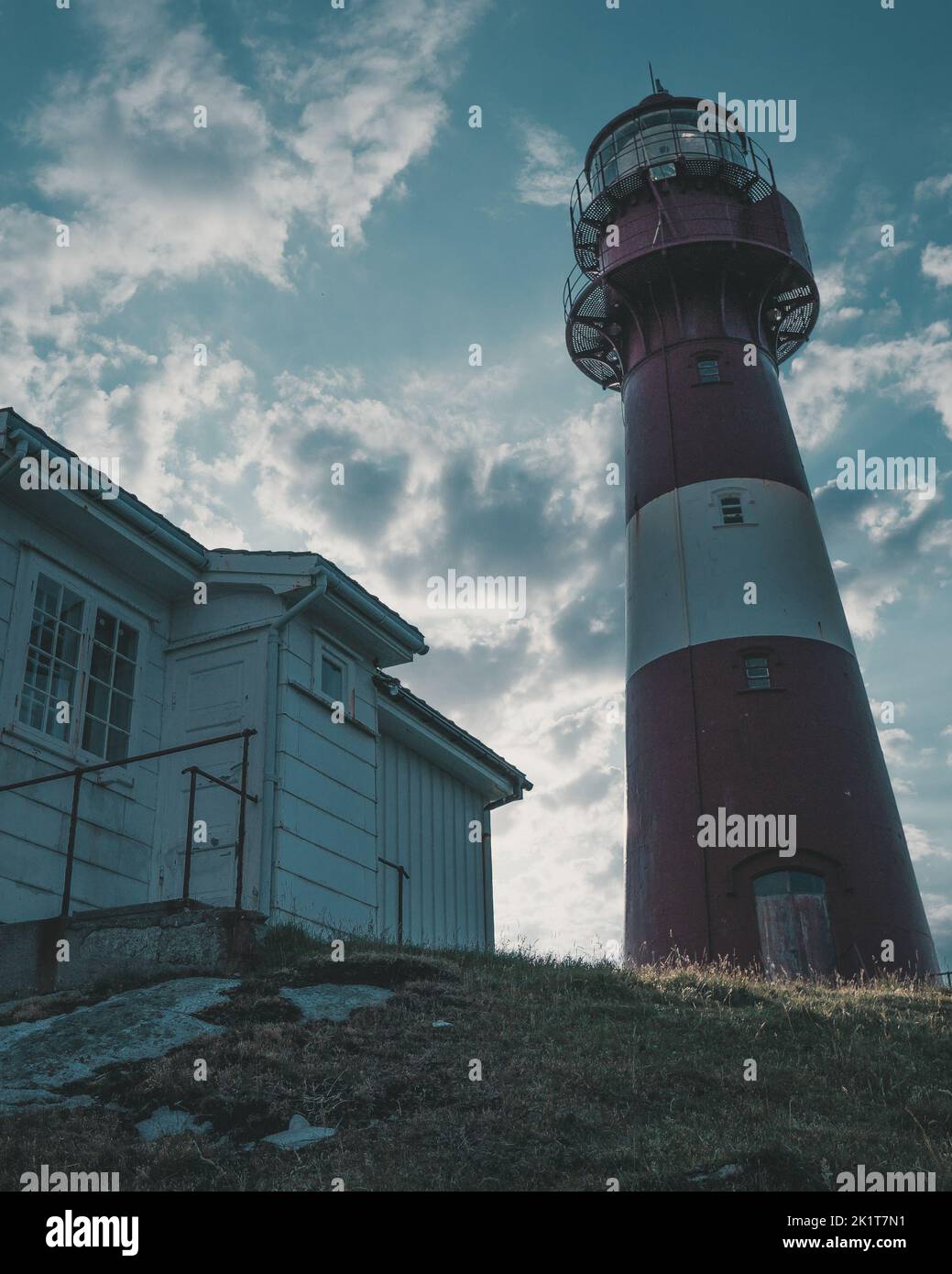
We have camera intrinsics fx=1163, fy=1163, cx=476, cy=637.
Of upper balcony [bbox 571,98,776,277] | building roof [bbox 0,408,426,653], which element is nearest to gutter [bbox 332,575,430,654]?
building roof [bbox 0,408,426,653]

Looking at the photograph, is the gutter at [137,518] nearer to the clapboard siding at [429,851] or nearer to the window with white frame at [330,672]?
the window with white frame at [330,672]

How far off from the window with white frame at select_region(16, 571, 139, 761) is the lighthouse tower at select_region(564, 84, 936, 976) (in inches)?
365

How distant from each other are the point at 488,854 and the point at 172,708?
7.33 meters

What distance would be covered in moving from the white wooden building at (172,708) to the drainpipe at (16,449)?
0.7 inches

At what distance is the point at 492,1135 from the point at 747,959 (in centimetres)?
1089

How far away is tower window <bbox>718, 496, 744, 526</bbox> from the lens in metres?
19.3

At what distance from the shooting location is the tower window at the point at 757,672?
17766 millimetres

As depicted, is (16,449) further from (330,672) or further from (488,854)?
(488,854)

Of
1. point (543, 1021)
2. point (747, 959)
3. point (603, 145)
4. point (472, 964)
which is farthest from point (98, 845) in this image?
point (603, 145)

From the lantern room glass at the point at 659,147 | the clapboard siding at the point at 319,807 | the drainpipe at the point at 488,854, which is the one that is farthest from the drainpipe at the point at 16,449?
the lantern room glass at the point at 659,147

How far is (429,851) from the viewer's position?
1584cm

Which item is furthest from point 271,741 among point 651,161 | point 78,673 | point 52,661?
point 651,161

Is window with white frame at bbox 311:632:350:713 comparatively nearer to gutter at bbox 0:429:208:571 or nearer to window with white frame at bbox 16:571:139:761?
gutter at bbox 0:429:208:571
